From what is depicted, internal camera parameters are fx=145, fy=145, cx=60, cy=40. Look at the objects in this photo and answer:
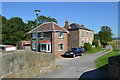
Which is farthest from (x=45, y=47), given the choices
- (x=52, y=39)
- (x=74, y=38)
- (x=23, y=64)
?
(x=23, y=64)

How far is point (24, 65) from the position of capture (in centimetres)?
962

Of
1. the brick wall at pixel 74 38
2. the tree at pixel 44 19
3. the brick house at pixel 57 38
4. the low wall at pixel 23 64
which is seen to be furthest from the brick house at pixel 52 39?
the tree at pixel 44 19

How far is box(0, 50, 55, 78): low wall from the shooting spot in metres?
7.64

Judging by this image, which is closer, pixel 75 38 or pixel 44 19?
pixel 75 38

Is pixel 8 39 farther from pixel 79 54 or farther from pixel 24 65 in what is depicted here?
pixel 24 65

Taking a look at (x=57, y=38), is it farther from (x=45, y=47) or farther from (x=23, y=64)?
(x=23, y=64)

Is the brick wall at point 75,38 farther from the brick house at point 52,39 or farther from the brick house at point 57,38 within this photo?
the brick house at point 52,39

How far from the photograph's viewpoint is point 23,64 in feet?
31.2

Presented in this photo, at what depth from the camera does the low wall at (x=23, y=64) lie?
7637mm

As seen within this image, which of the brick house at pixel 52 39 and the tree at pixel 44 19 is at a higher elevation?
the tree at pixel 44 19

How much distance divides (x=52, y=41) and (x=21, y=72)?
21416 mm

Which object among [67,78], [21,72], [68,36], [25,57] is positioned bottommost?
[67,78]

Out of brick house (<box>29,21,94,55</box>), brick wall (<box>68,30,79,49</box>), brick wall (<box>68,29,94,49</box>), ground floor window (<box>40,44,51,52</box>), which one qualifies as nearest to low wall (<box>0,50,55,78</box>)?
brick house (<box>29,21,94,55</box>)

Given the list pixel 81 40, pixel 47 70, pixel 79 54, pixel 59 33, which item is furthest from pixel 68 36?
pixel 47 70
